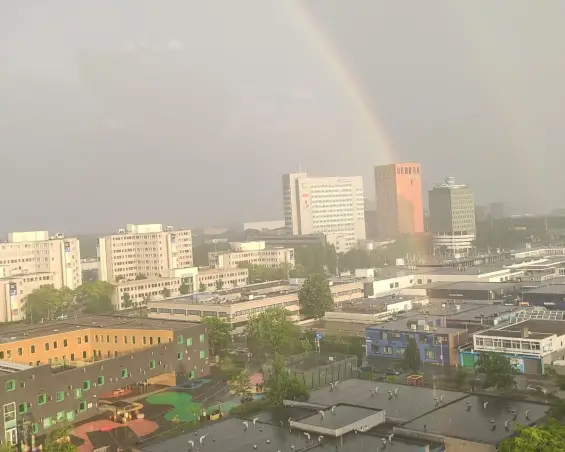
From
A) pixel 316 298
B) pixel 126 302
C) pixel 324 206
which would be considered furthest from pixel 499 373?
pixel 324 206

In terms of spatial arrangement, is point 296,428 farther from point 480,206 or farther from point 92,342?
point 480,206

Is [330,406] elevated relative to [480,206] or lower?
lower

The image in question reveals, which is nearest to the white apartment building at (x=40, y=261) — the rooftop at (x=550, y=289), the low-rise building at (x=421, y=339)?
the low-rise building at (x=421, y=339)

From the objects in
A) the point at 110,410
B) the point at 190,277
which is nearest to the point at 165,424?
the point at 110,410

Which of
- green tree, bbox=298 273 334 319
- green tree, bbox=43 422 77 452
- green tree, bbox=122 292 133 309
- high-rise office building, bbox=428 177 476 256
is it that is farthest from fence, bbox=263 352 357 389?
high-rise office building, bbox=428 177 476 256

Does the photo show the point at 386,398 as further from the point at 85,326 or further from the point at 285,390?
the point at 85,326

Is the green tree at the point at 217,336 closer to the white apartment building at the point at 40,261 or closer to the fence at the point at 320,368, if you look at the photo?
the fence at the point at 320,368

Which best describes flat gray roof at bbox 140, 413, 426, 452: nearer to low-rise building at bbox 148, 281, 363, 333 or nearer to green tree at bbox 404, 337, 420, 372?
green tree at bbox 404, 337, 420, 372
